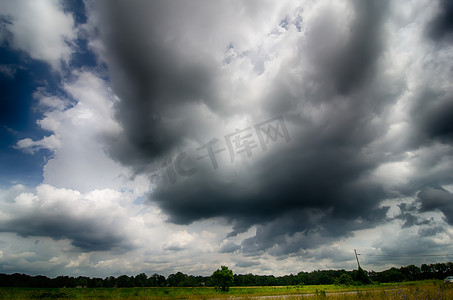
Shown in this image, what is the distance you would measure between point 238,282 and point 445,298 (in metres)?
172

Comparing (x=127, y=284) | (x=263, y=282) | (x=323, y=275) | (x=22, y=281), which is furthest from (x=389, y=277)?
(x=22, y=281)

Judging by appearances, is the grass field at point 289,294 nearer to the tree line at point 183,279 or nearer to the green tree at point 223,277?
the green tree at point 223,277

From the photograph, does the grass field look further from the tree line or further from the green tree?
the tree line

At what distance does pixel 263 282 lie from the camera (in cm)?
16212

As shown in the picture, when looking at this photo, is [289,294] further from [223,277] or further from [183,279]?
[183,279]

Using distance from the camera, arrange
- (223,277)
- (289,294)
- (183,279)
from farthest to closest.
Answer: (183,279), (223,277), (289,294)

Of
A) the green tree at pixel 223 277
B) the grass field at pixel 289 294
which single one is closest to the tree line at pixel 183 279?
the green tree at pixel 223 277

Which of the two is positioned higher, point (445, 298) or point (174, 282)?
point (445, 298)

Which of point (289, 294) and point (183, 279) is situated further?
point (183, 279)

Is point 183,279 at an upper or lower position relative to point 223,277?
lower

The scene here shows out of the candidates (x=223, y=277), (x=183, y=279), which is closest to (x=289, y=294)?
(x=223, y=277)

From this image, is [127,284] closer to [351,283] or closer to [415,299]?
[351,283]

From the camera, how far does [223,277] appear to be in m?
69.6

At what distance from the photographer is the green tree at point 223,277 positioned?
69812mm
